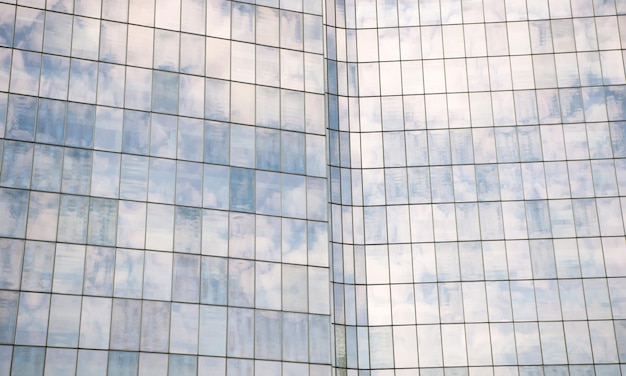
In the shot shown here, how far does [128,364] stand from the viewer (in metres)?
38.1

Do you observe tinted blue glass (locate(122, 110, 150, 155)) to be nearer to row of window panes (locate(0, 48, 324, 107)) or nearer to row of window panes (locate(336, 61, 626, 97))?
row of window panes (locate(0, 48, 324, 107))

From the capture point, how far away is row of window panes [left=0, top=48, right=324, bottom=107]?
132 feet

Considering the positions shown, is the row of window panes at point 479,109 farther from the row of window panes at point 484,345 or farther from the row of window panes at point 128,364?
the row of window panes at point 128,364

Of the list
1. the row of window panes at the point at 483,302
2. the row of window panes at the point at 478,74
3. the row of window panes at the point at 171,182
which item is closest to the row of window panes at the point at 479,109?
the row of window panes at the point at 478,74

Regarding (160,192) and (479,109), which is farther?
(479,109)

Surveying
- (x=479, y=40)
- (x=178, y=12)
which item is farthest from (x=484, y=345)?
(x=178, y=12)

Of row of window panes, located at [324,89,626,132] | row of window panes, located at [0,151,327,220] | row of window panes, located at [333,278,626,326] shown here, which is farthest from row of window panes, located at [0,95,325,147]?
row of window panes, located at [333,278,626,326]

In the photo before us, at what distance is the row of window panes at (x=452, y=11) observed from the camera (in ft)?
165

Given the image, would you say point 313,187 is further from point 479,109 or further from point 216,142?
point 479,109

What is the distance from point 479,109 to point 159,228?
18.8 m

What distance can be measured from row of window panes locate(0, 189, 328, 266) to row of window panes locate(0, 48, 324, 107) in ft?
16.0

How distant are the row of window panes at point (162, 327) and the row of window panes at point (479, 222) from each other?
6.63 meters

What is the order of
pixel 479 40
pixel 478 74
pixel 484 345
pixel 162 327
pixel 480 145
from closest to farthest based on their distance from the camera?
1. pixel 162 327
2. pixel 484 345
3. pixel 480 145
4. pixel 478 74
5. pixel 479 40

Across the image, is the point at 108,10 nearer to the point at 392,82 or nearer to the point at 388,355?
the point at 392,82
